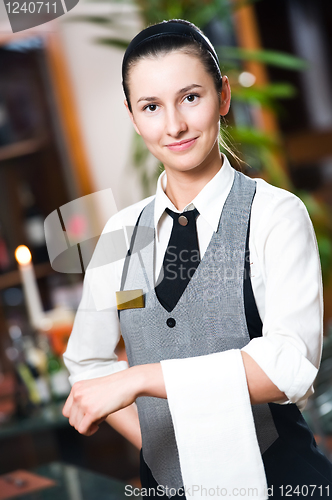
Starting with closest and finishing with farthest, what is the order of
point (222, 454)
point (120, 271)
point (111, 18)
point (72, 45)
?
point (222, 454) < point (120, 271) < point (111, 18) < point (72, 45)

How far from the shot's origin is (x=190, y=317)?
571mm

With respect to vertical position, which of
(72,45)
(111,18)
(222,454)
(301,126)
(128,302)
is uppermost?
(72,45)

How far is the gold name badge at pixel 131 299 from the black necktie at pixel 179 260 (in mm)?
19

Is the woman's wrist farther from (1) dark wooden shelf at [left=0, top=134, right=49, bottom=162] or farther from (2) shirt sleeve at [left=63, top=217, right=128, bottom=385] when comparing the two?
(1) dark wooden shelf at [left=0, top=134, right=49, bottom=162]

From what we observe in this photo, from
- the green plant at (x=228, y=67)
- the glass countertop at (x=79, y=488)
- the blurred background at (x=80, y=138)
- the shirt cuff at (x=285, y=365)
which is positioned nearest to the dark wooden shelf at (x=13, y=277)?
the blurred background at (x=80, y=138)

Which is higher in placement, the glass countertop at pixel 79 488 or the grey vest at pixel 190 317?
the grey vest at pixel 190 317

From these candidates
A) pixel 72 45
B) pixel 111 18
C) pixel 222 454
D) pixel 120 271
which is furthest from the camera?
pixel 72 45

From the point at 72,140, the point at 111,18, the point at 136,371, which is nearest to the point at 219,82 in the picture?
the point at 136,371

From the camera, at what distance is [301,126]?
2.96 m

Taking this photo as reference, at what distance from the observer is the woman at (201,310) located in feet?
1.67

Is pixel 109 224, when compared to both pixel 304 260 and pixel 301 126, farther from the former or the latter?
pixel 301 126

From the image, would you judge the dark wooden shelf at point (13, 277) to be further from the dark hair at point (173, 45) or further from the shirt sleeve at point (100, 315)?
the dark hair at point (173, 45)

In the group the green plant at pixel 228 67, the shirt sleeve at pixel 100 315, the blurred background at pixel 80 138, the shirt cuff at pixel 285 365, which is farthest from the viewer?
the blurred background at pixel 80 138

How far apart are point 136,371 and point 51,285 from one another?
2.52 m
